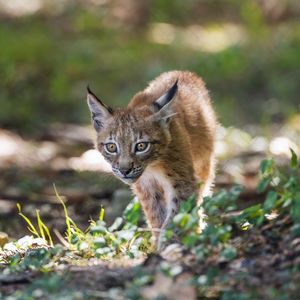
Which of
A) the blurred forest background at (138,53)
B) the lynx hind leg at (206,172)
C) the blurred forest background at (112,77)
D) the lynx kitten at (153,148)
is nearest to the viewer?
the lynx kitten at (153,148)

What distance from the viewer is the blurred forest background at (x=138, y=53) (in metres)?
13.4

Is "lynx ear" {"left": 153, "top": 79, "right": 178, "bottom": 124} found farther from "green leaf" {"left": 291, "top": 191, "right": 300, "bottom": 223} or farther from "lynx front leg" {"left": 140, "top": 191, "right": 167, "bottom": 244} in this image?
"green leaf" {"left": 291, "top": 191, "right": 300, "bottom": 223}

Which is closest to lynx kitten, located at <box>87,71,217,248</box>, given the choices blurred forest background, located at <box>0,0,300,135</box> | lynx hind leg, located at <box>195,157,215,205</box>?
lynx hind leg, located at <box>195,157,215,205</box>

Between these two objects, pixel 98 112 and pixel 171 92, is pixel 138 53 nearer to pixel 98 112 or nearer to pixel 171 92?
pixel 98 112

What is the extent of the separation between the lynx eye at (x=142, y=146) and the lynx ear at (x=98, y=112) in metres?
0.43

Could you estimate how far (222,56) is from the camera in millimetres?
14219

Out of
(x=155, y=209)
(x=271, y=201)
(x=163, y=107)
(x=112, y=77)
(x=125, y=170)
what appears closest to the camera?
(x=271, y=201)

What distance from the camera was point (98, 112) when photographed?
701 cm

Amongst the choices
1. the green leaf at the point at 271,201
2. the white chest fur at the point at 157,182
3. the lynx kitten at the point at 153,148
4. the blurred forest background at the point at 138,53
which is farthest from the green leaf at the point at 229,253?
the blurred forest background at the point at 138,53

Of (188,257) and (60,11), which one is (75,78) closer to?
(60,11)

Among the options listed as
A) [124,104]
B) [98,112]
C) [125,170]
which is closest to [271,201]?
[125,170]

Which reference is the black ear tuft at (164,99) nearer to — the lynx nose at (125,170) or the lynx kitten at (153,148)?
the lynx kitten at (153,148)

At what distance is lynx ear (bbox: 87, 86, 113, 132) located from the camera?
6.91 m

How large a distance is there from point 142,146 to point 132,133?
13 cm
